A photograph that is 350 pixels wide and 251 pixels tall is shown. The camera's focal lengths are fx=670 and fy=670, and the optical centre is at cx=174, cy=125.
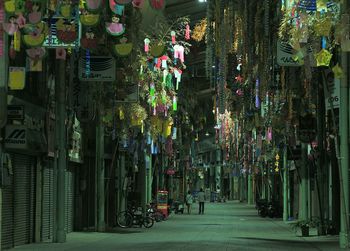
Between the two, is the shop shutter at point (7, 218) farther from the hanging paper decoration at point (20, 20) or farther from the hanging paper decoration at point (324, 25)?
the hanging paper decoration at point (324, 25)

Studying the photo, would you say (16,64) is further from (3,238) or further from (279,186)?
(279,186)

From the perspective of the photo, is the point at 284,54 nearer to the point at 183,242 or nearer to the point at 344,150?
the point at 344,150

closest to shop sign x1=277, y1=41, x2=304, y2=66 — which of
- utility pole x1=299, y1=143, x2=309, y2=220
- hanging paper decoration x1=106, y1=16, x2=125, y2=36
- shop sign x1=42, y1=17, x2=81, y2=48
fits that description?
hanging paper decoration x1=106, y1=16, x2=125, y2=36

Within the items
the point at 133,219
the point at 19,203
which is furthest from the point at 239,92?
the point at 19,203

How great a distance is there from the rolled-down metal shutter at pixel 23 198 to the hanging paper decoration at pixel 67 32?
17.5ft

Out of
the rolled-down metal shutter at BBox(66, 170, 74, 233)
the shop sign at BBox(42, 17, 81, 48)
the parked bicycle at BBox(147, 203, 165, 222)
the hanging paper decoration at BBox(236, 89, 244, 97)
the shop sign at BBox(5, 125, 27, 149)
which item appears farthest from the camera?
the parked bicycle at BBox(147, 203, 165, 222)

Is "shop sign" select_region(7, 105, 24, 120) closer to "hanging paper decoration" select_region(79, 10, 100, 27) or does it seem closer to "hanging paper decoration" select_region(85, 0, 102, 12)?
"hanging paper decoration" select_region(79, 10, 100, 27)

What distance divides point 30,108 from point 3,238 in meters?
3.81

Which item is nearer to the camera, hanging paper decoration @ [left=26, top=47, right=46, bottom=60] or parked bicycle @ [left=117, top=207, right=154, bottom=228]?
hanging paper decoration @ [left=26, top=47, right=46, bottom=60]

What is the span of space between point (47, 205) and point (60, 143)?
263 cm

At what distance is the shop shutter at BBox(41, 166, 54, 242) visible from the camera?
846 inches

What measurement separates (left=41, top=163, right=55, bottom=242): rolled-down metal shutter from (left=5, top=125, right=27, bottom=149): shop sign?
457cm

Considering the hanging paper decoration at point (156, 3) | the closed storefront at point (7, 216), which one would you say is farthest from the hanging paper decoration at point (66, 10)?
the closed storefront at point (7, 216)

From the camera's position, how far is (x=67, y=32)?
14281 millimetres
